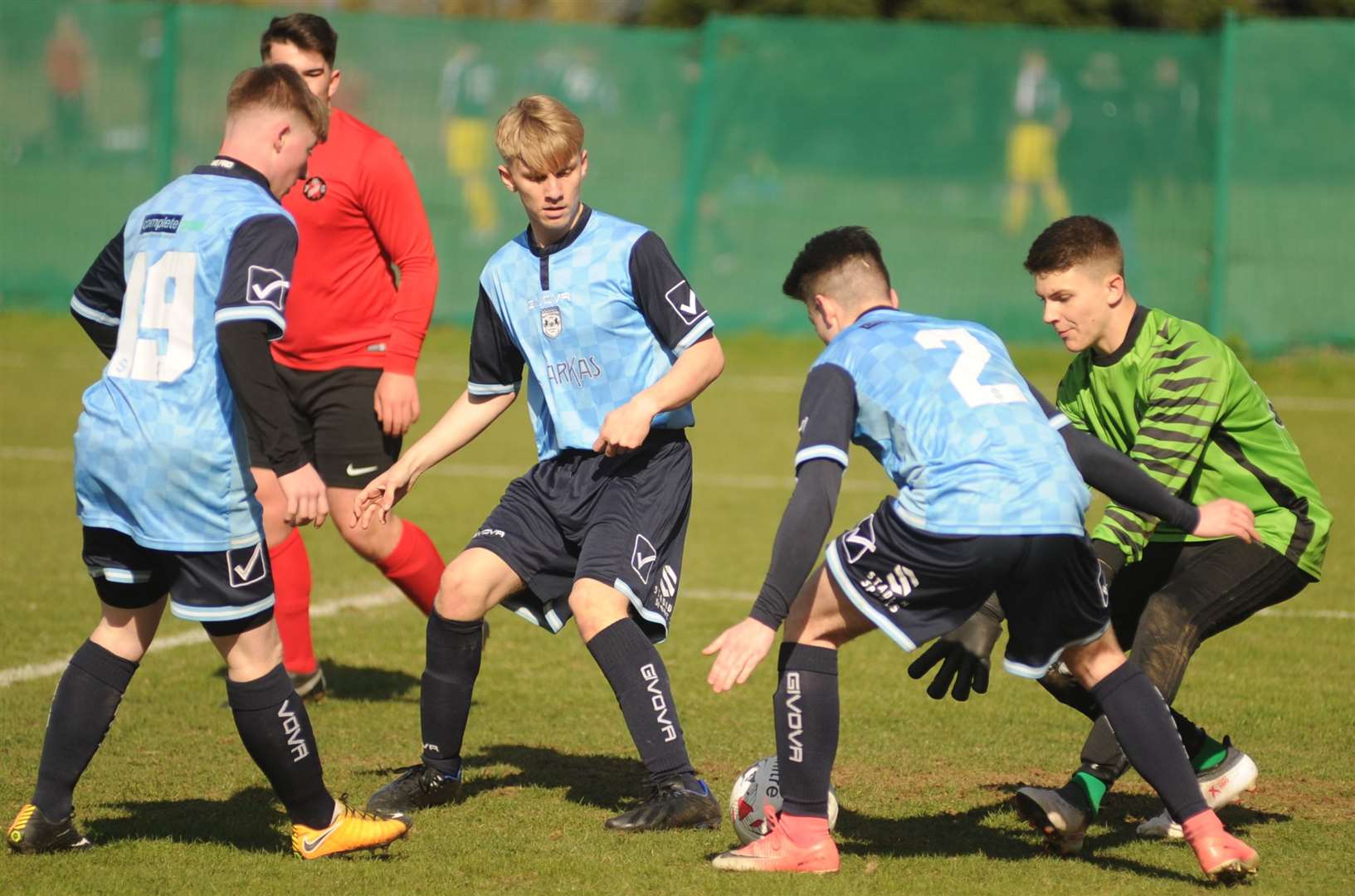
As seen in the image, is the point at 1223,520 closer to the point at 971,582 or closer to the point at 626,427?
the point at 971,582

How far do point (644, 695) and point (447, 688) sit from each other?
647 mm

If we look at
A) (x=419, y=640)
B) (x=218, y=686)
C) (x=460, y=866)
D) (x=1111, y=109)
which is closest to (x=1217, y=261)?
(x=1111, y=109)

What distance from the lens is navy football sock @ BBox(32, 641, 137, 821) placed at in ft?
14.4

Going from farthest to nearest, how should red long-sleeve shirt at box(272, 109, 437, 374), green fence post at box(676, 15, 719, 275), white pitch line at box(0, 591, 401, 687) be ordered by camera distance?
1. green fence post at box(676, 15, 719, 275)
2. white pitch line at box(0, 591, 401, 687)
3. red long-sleeve shirt at box(272, 109, 437, 374)

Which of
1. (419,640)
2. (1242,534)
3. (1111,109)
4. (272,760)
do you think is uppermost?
(1111,109)

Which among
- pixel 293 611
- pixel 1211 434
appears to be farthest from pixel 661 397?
pixel 293 611

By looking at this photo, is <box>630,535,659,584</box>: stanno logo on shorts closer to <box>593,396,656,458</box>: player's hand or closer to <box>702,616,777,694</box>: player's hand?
<box>593,396,656,458</box>: player's hand

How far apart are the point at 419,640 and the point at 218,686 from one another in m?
1.08

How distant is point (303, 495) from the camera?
414 centimetres

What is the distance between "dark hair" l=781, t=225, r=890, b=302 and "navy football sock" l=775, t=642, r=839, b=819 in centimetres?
99

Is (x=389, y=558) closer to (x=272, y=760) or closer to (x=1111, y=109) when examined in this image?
(x=272, y=760)

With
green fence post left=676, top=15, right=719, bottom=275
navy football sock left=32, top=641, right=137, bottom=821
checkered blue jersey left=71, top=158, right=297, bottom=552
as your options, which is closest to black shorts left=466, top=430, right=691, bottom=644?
checkered blue jersey left=71, top=158, right=297, bottom=552

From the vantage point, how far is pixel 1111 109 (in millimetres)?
17359

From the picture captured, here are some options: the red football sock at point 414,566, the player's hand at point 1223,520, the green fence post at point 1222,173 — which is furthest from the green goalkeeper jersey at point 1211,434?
the green fence post at point 1222,173
